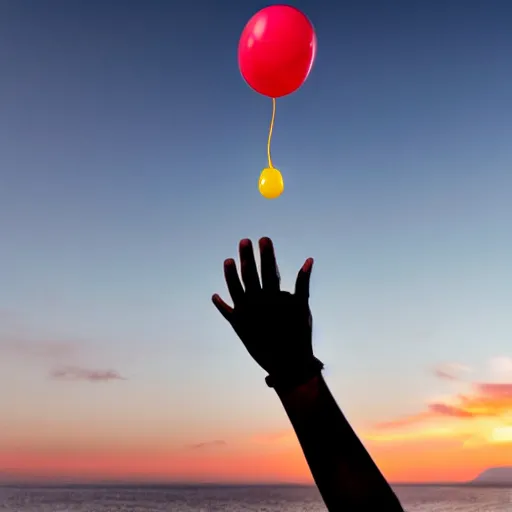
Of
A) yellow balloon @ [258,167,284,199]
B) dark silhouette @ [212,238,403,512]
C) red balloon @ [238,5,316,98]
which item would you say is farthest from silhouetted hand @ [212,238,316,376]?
yellow balloon @ [258,167,284,199]

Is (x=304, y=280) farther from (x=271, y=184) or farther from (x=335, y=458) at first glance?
(x=271, y=184)

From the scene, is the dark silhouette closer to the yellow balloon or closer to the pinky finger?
the pinky finger

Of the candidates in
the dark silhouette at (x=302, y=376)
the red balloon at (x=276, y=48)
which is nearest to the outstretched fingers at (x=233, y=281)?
the dark silhouette at (x=302, y=376)

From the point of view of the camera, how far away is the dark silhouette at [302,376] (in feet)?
3.35

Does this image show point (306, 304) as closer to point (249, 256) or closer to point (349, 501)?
point (249, 256)

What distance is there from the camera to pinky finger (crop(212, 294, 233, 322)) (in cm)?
120

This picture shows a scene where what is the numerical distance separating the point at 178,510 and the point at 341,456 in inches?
1439

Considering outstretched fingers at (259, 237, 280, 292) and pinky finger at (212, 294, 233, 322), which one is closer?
outstretched fingers at (259, 237, 280, 292)

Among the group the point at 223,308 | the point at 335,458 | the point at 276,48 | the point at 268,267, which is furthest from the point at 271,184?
the point at 335,458

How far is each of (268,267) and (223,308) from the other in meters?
0.16

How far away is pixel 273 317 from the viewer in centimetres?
115

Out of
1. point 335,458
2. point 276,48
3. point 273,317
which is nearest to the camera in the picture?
point 335,458

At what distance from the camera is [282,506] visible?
3681 centimetres

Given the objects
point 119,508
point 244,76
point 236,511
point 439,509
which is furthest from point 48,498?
point 244,76
